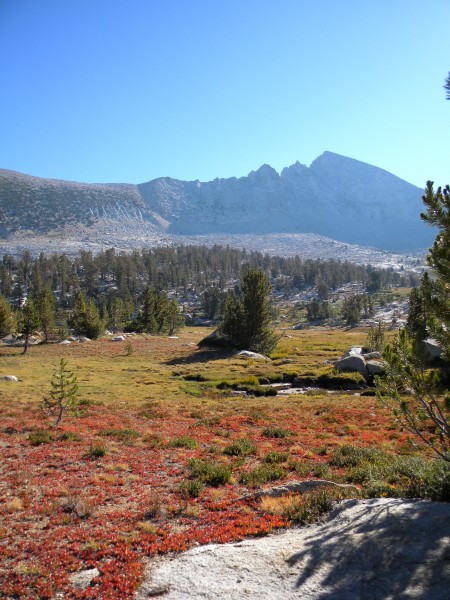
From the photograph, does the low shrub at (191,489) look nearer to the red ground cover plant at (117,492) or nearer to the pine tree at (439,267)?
the red ground cover plant at (117,492)

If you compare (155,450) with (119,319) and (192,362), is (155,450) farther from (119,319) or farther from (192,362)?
(119,319)

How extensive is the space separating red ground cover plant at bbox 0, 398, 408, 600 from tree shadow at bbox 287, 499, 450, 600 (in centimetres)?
273

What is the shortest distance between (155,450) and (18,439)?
8.44 meters

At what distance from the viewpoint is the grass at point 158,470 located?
1005 centimetres

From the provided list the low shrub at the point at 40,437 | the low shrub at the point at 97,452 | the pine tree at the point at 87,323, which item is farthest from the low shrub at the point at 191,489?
the pine tree at the point at 87,323

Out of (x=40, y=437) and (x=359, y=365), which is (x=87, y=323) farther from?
(x=40, y=437)

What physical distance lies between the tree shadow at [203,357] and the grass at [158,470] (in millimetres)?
23178

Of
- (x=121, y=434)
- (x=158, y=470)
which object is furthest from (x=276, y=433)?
(x=121, y=434)

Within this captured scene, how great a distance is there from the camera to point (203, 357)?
67875 mm

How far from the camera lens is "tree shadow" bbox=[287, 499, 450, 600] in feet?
21.9

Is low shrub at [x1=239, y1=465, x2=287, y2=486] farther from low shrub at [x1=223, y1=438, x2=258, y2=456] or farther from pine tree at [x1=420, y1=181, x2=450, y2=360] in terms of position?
pine tree at [x1=420, y1=181, x2=450, y2=360]

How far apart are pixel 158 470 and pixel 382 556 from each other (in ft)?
39.7

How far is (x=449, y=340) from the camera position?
30.3 ft

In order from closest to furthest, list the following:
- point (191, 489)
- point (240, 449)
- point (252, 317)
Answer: point (191, 489)
point (240, 449)
point (252, 317)
